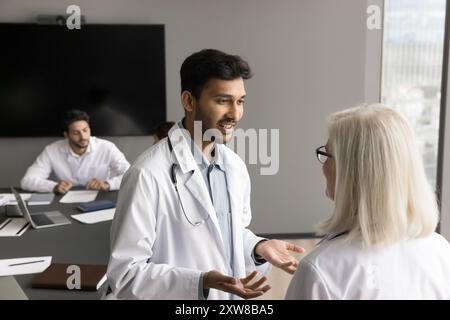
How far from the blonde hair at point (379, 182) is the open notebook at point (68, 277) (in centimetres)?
94

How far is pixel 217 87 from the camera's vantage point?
4.73 ft

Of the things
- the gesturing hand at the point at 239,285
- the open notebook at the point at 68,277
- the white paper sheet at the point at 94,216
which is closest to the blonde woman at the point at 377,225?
the gesturing hand at the point at 239,285

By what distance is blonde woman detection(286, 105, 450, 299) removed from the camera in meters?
0.93

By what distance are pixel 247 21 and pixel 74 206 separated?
92.5 inches

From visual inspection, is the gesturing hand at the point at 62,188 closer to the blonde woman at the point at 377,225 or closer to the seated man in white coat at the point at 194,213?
the seated man in white coat at the point at 194,213

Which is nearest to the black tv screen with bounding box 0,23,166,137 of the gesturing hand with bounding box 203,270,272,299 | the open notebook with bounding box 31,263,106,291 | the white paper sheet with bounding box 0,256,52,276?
the white paper sheet with bounding box 0,256,52,276

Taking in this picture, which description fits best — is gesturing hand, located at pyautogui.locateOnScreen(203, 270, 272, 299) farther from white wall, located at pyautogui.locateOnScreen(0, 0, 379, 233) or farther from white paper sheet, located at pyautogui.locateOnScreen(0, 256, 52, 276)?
white wall, located at pyautogui.locateOnScreen(0, 0, 379, 233)

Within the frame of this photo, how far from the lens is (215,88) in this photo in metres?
1.44

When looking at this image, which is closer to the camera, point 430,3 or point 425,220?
point 425,220

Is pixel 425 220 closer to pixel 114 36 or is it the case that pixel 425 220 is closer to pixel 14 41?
pixel 114 36

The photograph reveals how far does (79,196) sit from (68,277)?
1330mm

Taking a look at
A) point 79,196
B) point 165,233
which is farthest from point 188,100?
point 79,196

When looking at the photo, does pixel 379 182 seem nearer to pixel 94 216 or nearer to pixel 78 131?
pixel 94 216
